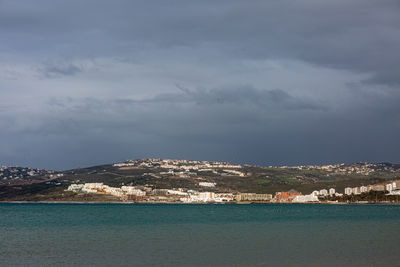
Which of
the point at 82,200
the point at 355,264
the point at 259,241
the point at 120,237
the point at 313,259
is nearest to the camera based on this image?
the point at 355,264

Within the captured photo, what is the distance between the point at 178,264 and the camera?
106ft

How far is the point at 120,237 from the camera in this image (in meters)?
49.7

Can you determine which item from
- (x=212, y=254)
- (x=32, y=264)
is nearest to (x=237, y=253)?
(x=212, y=254)

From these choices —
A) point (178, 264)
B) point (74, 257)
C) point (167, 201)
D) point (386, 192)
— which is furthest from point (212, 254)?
point (386, 192)

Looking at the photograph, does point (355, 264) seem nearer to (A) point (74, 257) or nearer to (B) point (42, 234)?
(A) point (74, 257)

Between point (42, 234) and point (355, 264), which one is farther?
point (42, 234)

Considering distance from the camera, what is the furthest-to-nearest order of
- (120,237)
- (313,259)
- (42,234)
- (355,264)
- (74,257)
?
(42,234), (120,237), (74,257), (313,259), (355,264)

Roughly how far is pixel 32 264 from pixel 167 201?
167 meters

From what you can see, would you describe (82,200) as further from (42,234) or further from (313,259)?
(313,259)

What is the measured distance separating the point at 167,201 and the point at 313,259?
167392mm

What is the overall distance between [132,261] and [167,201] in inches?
6542

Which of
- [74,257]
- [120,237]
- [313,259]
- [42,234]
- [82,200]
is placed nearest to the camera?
[313,259]

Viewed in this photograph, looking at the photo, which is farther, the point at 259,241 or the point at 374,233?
the point at 374,233

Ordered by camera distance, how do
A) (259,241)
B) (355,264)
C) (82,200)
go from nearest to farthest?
(355,264), (259,241), (82,200)
